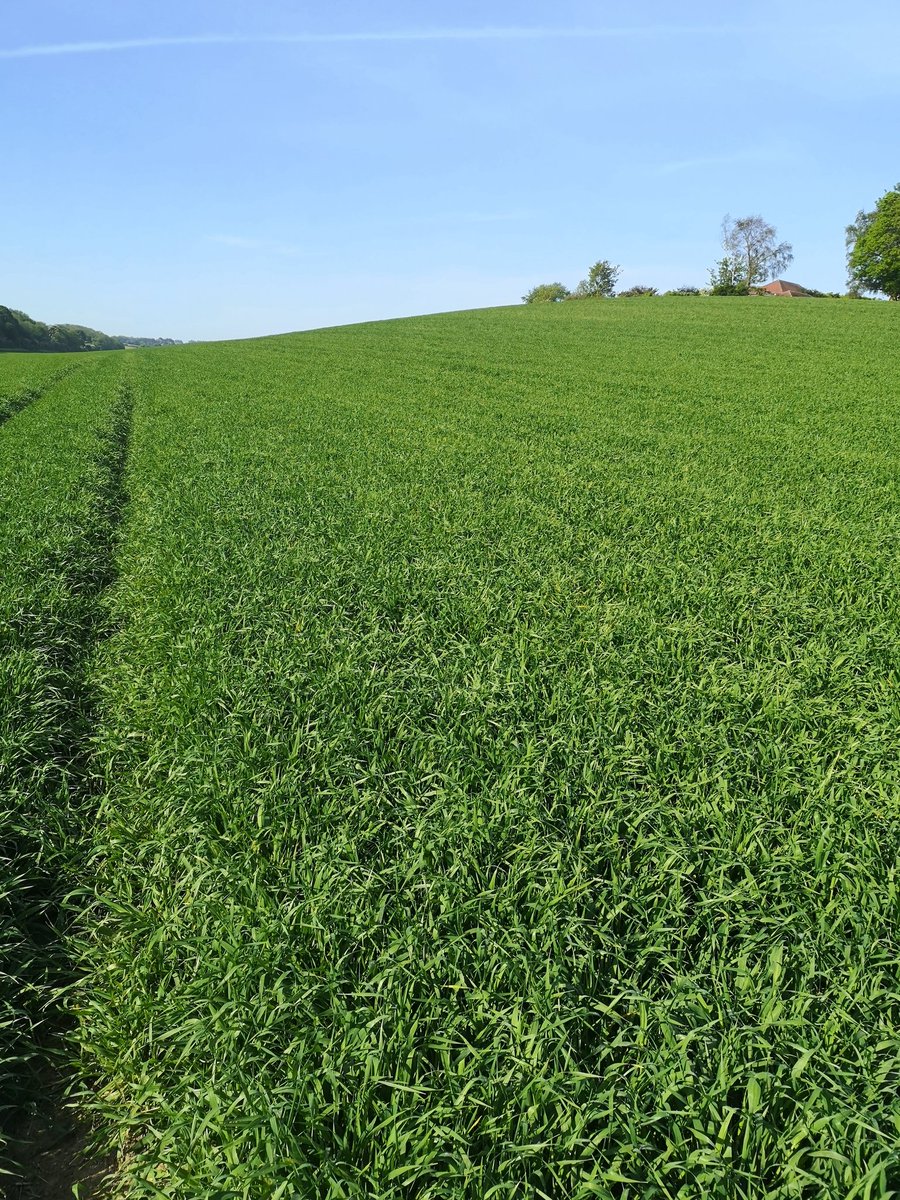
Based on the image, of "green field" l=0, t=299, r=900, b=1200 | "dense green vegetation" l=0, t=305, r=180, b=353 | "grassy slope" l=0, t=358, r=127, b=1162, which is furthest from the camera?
"dense green vegetation" l=0, t=305, r=180, b=353

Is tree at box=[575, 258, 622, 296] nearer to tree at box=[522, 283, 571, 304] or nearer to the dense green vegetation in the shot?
tree at box=[522, 283, 571, 304]

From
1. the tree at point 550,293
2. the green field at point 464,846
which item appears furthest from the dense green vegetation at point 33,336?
the green field at point 464,846

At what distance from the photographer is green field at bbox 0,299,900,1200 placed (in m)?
2.13

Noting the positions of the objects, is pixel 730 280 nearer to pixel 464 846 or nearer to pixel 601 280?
pixel 601 280

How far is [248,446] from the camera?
13219mm

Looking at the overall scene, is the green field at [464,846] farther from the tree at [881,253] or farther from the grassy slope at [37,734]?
the tree at [881,253]

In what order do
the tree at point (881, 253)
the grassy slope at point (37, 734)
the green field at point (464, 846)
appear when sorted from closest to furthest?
1. the green field at point (464, 846)
2. the grassy slope at point (37, 734)
3. the tree at point (881, 253)

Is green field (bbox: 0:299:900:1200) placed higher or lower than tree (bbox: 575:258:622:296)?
lower

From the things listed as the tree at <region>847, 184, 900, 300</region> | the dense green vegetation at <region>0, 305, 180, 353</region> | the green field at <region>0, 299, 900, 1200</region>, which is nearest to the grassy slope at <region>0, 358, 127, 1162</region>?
the green field at <region>0, 299, 900, 1200</region>

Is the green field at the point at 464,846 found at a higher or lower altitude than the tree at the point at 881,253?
lower

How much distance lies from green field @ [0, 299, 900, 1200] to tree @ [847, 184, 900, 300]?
7267 cm

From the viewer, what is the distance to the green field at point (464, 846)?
6.98 feet

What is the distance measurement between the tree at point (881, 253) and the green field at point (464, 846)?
72.7m

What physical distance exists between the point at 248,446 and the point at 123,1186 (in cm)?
1241
